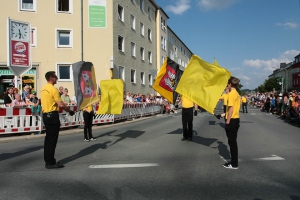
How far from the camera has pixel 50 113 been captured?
5730mm

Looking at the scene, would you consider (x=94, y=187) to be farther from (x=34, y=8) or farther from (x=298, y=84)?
(x=298, y=84)

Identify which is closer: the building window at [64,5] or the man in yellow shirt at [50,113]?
the man in yellow shirt at [50,113]

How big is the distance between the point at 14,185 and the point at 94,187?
4.49 ft

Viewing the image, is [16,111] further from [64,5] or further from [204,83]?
[64,5]

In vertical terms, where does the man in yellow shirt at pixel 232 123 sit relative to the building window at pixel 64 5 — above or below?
below

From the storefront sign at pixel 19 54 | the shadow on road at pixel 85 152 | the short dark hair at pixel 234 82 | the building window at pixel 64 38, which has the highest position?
the building window at pixel 64 38

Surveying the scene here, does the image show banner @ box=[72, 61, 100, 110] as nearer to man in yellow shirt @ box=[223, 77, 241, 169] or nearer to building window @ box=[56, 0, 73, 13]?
man in yellow shirt @ box=[223, 77, 241, 169]

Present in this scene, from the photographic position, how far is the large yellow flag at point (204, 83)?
643 centimetres

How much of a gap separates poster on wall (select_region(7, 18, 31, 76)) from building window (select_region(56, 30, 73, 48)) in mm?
12227

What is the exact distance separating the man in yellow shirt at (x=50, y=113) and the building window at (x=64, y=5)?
2012cm

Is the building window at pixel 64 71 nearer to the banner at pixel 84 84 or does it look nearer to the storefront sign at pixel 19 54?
the storefront sign at pixel 19 54

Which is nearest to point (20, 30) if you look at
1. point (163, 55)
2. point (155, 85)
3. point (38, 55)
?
point (155, 85)

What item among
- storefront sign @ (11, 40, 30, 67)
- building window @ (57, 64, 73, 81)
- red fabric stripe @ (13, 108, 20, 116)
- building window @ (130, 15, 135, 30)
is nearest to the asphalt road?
red fabric stripe @ (13, 108, 20, 116)

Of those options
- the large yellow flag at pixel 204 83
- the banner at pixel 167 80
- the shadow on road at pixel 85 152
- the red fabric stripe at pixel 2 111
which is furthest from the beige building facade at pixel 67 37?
the large yellow flag at pixel 204 83
